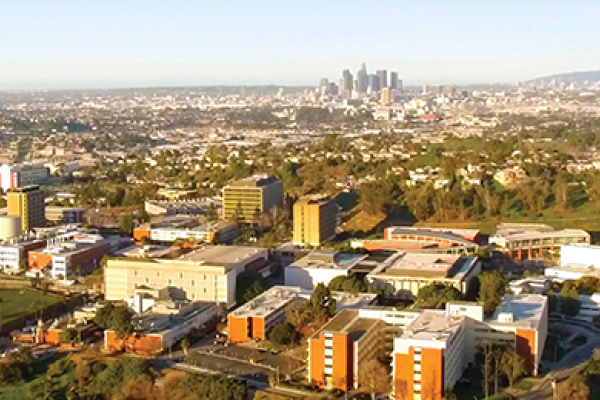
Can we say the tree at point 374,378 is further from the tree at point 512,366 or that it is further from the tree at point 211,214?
the tree at point 211,214

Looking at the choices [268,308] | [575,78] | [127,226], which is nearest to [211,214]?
[127,226]

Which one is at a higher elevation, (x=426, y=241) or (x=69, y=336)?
(x=426, y=241)

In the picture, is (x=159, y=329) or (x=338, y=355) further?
(x=159, y=329)

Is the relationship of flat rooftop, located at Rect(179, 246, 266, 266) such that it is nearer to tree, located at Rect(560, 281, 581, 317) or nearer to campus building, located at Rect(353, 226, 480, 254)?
campus building, located at Rect(353, 226, 480, 254)

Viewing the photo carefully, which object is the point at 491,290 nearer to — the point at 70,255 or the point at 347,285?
the point at 347,285

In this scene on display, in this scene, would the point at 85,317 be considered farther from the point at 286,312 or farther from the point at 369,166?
the point at 369,166

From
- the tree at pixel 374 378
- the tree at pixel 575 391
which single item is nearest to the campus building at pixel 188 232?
the tree at pixel 374 378

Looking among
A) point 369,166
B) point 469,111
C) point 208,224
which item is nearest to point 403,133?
point 369,166
